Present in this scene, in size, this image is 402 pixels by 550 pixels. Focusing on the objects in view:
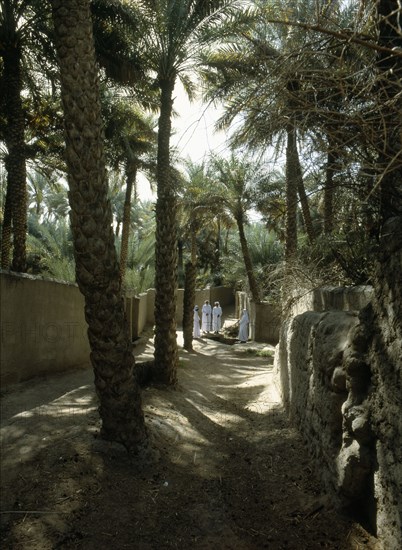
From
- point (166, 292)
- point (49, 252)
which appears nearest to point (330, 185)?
point (166, 292)

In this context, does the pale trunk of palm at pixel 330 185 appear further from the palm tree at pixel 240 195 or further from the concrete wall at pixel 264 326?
the palm tree at pixel 240 195

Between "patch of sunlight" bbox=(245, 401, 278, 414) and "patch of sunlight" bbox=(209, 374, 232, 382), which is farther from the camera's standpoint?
"patch of sunlight" bbox=(209, 374, 232, 382)

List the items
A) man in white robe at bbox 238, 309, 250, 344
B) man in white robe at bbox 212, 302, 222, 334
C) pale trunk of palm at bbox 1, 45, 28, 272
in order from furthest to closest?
man in white robe at bbox 212, 302, 222, 334
man in white robe at bbox 238, 309, 250, 344
pale trunk of palm at bbox 1, 45, 28, 272

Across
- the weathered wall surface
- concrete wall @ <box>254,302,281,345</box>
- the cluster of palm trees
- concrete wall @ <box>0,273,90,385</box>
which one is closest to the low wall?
the weathered wall surface

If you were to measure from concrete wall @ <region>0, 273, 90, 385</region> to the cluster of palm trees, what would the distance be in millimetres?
1894

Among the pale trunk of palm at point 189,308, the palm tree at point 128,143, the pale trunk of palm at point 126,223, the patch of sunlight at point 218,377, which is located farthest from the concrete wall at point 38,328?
the pale trunk of palm at point 126,223

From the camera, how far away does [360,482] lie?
3.69m

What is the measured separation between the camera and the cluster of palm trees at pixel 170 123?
3434 mm

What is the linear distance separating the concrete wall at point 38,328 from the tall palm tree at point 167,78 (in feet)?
8.16

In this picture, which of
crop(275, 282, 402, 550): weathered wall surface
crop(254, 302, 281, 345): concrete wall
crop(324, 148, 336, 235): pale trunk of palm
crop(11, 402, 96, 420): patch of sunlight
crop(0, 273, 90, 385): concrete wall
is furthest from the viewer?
crop(254, 302, 281, 345): concrete wall

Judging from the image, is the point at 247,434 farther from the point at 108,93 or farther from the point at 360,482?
the point at 108,93

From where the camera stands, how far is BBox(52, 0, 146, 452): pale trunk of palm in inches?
201

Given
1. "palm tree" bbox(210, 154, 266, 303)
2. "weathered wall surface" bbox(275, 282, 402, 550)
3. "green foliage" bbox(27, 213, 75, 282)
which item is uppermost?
"palm tree" bbox(210, 154, 266, 303)

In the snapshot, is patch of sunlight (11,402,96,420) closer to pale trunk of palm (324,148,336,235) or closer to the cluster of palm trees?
the cluster of palm trees
